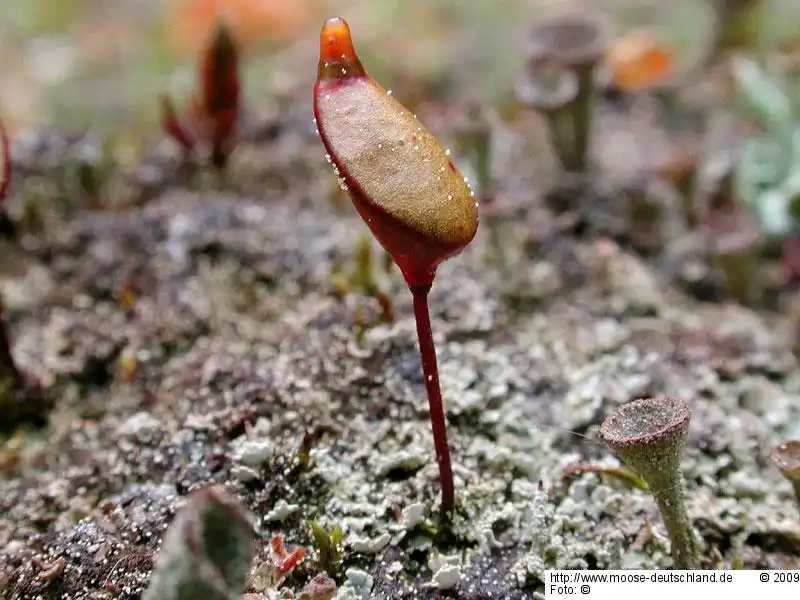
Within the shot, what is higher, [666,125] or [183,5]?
[183,5]

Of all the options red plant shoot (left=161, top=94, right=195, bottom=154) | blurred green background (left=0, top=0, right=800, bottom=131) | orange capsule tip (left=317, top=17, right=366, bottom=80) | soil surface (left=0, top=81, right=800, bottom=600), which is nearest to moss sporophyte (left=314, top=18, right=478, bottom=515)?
orange capsule tip (left=317, top=17, right=366, bottom=80)

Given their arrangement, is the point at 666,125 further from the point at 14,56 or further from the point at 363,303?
the point at 14,56

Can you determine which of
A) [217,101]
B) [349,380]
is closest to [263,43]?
[217,101]

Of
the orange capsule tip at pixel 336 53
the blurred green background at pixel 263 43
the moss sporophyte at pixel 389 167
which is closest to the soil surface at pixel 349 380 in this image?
the moss sporophyte at pixel 389 167

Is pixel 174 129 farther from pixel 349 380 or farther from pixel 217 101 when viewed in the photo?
pixel 349 380

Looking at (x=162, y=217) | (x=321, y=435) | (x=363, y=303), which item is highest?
(x=162, y=217)

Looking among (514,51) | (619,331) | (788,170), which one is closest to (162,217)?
(619,331)
